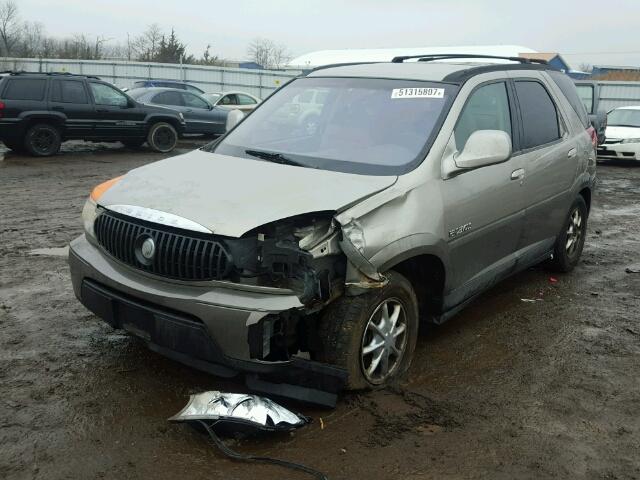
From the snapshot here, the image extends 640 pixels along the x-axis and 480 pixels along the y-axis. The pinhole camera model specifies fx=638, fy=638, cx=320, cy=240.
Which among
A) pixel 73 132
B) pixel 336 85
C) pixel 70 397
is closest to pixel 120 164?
pixel 73 132

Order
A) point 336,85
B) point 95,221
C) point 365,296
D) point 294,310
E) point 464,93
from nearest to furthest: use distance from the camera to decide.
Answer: point 294,310 → point 365,296 → point 95,221 → point 464,93 → point 336,85

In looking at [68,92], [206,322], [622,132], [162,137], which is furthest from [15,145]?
[622,132]

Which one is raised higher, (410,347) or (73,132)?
(73,132)

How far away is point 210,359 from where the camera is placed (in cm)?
310

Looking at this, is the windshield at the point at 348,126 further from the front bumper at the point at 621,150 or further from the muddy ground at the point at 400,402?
the front bumper at the point at 621,150

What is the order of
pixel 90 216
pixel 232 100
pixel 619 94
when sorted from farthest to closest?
1. pixel 619 94
2. pixel 232 100
3. pixel 90 216

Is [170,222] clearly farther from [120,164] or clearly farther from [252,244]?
[120,164]

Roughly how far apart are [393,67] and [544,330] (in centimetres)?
223

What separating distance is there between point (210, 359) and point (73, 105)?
39.1 ft

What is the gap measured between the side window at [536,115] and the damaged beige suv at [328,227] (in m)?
0.03

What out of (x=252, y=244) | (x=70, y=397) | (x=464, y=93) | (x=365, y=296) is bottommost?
(x=70, y=397)

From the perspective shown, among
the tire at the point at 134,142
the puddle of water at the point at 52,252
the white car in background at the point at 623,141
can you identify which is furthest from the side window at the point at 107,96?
the white car in background at the point at 623,141

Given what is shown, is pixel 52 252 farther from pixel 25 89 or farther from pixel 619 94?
pixel 619 94

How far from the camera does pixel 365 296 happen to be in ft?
11.0
